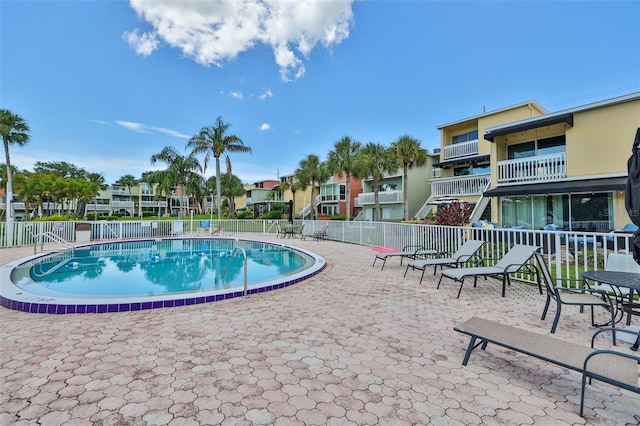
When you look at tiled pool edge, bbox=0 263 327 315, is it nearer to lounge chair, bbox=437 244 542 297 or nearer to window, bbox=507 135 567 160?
lounge chair, bbox=437 244 542 297

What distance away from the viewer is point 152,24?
15.4 meters

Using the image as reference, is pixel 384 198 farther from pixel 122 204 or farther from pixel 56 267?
pixel 122 204

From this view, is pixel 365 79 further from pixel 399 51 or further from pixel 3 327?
pixel 3 327

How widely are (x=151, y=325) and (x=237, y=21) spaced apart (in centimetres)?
1570

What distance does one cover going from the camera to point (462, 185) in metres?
18.5

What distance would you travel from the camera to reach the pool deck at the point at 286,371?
2262mm

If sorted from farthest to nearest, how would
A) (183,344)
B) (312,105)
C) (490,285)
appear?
1. (312,105)
2. (490,285)
3. (183,344)

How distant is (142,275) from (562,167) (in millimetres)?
17434

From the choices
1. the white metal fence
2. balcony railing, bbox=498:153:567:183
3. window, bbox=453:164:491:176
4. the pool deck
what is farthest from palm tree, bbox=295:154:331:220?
the pool deck

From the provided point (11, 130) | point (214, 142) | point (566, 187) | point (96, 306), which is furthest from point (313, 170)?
point (11, 130)

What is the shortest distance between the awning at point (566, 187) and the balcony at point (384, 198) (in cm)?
1337

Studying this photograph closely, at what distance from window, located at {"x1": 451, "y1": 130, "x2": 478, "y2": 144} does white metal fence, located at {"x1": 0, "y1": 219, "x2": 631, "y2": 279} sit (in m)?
11.6

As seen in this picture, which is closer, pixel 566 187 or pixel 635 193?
pixel 635 193

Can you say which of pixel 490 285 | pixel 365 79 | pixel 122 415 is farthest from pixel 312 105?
pixel 122 415
